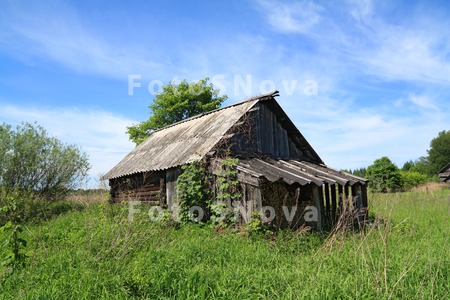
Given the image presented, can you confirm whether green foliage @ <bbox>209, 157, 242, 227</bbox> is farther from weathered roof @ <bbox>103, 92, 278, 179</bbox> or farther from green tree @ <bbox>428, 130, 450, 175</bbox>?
green tree @ <bbox>428, 130, 450, 175</bbox>

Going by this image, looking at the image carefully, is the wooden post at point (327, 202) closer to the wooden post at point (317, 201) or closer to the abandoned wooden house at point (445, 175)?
the wooden post at point (317, 201)

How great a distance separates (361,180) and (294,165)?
219 cm

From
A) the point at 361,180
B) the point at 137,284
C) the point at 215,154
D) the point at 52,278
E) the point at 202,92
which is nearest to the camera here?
the point at 137,284

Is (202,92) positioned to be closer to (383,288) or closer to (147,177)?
(147,177)

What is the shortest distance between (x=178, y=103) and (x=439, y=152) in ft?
179

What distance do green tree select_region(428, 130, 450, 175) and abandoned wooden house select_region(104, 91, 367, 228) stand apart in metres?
57.5

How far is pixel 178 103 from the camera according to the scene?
2758cm

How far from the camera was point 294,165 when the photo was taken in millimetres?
11688

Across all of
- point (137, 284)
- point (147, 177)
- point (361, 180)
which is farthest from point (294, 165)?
point (137, 284)

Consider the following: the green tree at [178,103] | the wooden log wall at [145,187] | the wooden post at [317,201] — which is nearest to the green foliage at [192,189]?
the wooden log wall at [145,187]

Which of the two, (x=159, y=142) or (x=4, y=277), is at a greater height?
(x=159, y=142)

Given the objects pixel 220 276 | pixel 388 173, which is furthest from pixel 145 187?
pixel 388 173

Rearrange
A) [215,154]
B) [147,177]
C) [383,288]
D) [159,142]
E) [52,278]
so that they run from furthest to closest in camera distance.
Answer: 1. [159,142]
2. [147,177]
3. [215,154]
4. [52,278]
5. [383,288]

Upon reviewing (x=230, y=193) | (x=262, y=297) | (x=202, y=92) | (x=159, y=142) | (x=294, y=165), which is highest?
(x=202, y=92)
